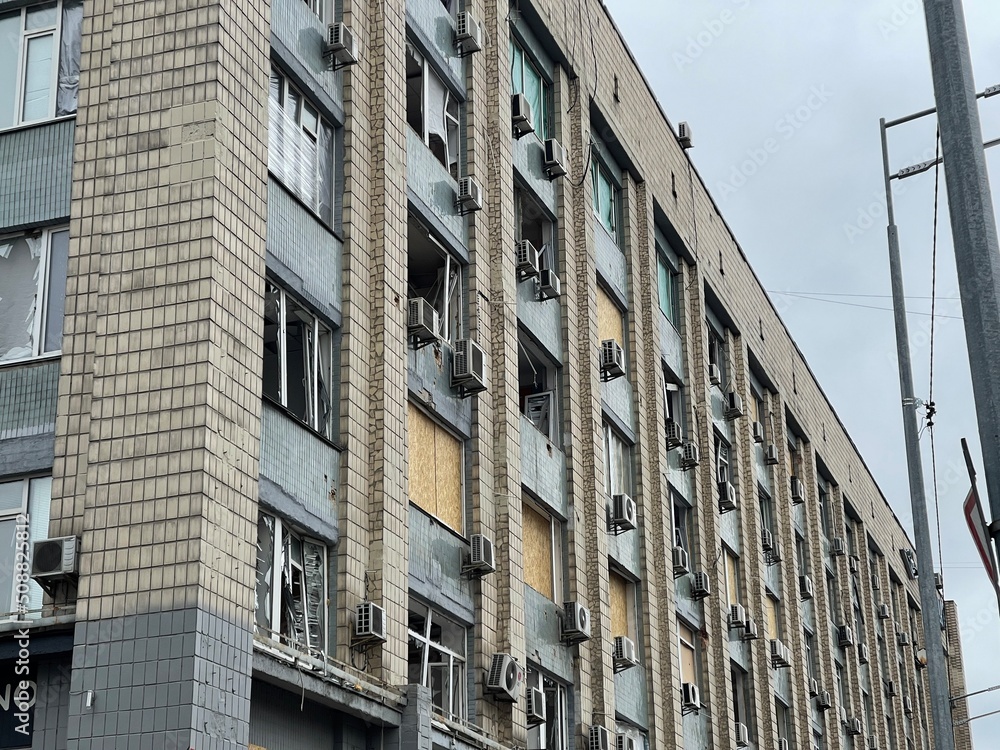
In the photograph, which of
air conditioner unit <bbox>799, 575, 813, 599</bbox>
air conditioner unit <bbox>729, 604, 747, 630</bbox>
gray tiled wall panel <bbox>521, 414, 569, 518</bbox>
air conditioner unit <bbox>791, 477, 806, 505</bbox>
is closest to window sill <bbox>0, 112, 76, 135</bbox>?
gray tiled wall panel <bbox>521, 414, 569, 518</bbox>

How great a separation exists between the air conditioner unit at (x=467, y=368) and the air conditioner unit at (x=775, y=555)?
18.7 metres

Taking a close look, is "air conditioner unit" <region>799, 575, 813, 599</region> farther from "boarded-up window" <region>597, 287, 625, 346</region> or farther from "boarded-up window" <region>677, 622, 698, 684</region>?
"boarded-up window" <region>597, 287, 625, 346</region>

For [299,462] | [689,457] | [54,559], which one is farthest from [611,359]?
[54,559]

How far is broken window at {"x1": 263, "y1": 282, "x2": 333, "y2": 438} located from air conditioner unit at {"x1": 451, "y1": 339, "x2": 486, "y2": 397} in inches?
137

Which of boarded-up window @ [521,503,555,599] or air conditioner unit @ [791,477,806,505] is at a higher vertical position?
air conditioner unit @ [791,477,806,505]

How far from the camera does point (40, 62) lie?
1681 centimetres

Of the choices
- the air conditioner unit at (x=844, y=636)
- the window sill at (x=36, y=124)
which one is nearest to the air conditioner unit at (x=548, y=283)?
the window sill at (x=36, y=124)

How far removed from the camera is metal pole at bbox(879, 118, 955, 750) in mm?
21781

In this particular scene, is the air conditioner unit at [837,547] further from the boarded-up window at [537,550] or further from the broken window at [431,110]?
the broken window at [431,110]

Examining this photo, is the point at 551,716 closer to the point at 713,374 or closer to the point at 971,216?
the point at 713,374

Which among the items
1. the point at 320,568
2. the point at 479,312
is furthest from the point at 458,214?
the point at 320,568

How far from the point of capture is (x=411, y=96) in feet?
75.0

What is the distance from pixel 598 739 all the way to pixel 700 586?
754cm

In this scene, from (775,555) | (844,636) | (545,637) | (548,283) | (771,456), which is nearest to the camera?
(545,637)
